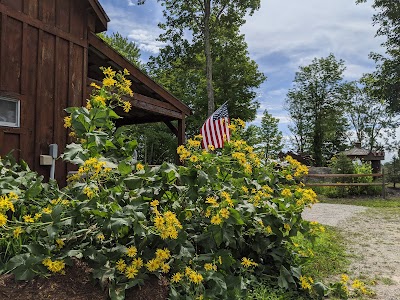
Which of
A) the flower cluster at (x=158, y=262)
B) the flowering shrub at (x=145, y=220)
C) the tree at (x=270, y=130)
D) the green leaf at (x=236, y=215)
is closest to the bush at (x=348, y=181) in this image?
the tree at (x=270, y=130)

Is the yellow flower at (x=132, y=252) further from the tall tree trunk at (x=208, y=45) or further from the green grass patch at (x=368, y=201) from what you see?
the tall tree trunk at (x=208, y=45)

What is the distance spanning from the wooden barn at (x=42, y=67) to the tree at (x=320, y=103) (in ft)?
77.8

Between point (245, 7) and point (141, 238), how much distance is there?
16364mm

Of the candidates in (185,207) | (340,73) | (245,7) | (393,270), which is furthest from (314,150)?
(185,207)

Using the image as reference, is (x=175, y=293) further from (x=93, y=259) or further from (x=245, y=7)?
(x=245, y=7)

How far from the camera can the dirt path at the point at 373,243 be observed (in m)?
3.35

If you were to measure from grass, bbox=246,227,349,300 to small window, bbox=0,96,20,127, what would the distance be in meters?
3.59

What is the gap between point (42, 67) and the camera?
182 inches

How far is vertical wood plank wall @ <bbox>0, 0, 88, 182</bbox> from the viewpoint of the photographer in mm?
4227

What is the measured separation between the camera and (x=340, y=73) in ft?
90.2

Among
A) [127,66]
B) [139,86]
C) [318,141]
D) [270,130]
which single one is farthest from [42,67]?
[318,141]

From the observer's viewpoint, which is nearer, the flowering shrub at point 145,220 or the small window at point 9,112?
the flowering shrub at point 145,220

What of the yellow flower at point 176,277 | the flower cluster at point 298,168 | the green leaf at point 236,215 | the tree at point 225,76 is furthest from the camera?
the tree at point 225,76

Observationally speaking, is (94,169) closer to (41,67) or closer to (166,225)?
(166,225)
